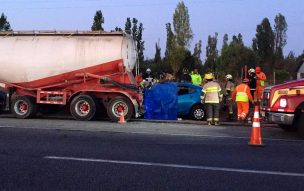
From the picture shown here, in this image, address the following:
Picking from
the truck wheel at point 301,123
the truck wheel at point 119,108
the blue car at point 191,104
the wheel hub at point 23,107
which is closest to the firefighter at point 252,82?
the blue car at point 191,104

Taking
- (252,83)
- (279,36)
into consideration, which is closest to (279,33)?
(279,36)

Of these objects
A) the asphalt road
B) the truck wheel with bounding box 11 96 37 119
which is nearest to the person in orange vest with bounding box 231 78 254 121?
the asphalt road

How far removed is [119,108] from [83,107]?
123 centimetres

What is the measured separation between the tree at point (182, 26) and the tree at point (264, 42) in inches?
511

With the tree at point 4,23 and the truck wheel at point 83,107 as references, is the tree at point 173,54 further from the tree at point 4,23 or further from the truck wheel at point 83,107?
the truck wheel at point 83,107

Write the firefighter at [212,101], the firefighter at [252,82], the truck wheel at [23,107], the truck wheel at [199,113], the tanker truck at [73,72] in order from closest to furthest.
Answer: the firefighter at [212,101], the tanker truck at [73,72], the truck wheel at [23,107], the truck wheel at [199,113], the firefighter at [252,82]

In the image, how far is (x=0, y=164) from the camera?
340 inches

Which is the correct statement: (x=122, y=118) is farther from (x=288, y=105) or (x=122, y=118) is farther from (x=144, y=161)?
(x=144, y=161)

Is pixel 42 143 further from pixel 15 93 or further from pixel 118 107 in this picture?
pixel 15 93

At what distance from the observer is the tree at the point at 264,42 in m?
67.7

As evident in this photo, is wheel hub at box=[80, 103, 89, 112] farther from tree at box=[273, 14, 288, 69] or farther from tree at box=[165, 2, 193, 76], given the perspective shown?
tree at box=[273, 14, 288, 69]

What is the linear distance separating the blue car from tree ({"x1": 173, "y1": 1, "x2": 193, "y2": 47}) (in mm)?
39226

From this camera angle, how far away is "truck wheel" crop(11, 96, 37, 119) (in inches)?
710

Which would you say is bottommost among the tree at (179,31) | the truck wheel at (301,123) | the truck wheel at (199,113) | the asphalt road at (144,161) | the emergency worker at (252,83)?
the asphalt road at (144,161)
